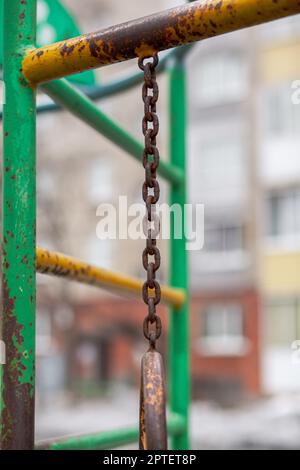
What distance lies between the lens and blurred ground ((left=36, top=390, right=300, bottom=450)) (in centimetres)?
790

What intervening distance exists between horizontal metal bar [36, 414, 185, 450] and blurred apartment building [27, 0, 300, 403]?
10.3 m

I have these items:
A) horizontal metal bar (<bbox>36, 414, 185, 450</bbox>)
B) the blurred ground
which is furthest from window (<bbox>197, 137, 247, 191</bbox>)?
horizontal metal bar (<bbox>36, 414, 185, 450</bbox>)

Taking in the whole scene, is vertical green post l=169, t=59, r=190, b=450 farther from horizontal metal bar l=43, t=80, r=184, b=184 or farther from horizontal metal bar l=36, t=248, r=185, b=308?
horizontal metal bar l=43, t=80, r=184, b=184

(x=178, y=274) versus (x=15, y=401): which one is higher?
(x=178, y=274)

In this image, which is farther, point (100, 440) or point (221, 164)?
point (221, 164)

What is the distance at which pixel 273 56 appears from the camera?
13.4 m

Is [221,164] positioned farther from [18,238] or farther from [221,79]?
[18,238]

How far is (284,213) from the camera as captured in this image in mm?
13125

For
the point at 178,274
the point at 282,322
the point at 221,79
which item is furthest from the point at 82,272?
the point at 221,79

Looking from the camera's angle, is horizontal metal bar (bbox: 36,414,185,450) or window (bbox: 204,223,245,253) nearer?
horizontal metal bar (bbox: 36,414,185,450)

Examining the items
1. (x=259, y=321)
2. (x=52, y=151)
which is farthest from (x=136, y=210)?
(x=52, y=151)

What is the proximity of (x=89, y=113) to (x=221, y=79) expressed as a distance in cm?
1334

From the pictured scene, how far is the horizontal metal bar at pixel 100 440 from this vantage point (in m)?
0.98
